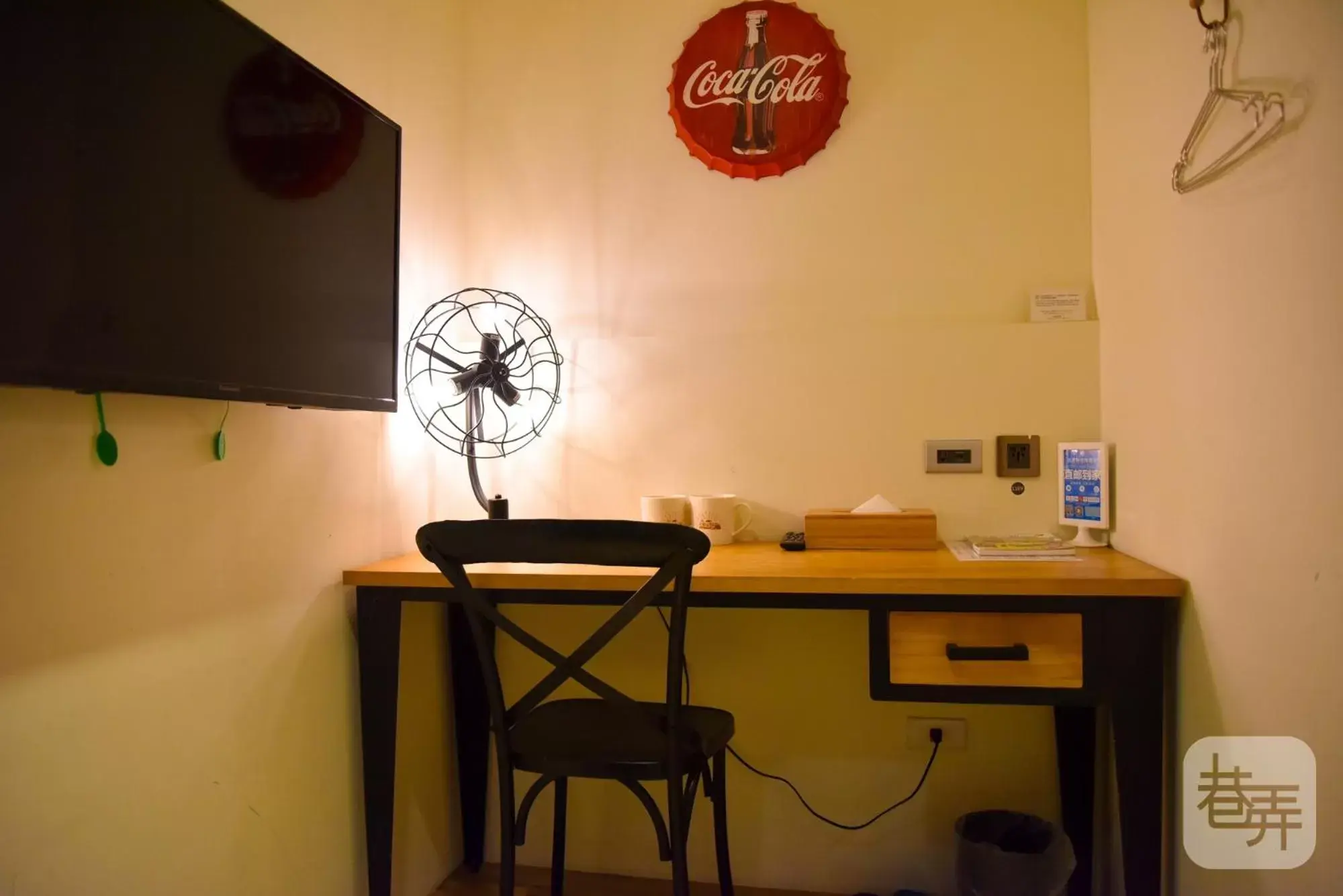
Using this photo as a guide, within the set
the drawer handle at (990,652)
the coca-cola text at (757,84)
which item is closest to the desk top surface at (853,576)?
the drawer handle at (990,652)

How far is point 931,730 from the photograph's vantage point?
190 cm

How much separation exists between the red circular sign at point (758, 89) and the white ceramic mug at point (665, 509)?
881 millimetres

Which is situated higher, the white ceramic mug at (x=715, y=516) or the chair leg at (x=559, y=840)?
the white ceramic mug at (x=715, y=516)

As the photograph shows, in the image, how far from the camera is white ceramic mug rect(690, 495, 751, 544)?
192 centimetres

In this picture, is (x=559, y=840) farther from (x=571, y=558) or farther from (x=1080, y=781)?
(x=1080, y=781)

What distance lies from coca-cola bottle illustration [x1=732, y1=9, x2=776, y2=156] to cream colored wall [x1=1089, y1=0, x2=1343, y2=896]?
80 cm

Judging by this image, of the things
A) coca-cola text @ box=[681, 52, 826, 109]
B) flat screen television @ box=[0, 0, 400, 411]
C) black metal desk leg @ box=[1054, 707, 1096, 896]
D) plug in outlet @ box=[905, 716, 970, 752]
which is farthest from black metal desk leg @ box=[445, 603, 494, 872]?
coca-cola text @ box=[681, 52, 826, 109]

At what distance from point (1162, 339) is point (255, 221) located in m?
1.64

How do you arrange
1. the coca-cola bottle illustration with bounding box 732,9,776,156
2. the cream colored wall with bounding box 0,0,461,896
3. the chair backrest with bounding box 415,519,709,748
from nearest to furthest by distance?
1. the cream colored wall with bounding box 0,0,461,896
2. the chair backrest with bounding box 415,519,709,748
3. the coca-cola bottle illustration with bounding box 732,9,776,156

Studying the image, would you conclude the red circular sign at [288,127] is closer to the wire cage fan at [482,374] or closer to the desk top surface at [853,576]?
the wire cage fan at [482,374]

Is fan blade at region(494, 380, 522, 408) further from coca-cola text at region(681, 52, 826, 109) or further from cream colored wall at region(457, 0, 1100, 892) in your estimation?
coca-cola text at region(681, 52, 826, 109)

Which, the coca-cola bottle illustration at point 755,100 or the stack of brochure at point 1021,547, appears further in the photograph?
the coca-cola bottle illustration at point 755,100

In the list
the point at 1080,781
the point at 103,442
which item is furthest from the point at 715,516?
the point at 103,442

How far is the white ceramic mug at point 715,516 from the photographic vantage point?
6.28 feet
